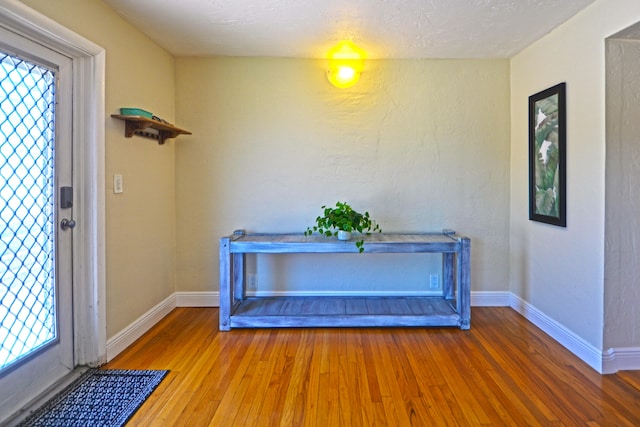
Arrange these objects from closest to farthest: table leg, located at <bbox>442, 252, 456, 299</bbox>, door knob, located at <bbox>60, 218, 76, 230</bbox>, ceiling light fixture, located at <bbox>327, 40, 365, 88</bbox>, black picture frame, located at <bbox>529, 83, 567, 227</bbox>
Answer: door knob, located at <bbox>60, 218, 76, 230</bbox> < black picture frame, located at <bbox>529, 83, 567, 227</bbox> < ceiling light fixture, located at <bbox>327, 40, 365, 88</bbox> < table leg, located at <bbox>442, 252, 456, 299</bbox>

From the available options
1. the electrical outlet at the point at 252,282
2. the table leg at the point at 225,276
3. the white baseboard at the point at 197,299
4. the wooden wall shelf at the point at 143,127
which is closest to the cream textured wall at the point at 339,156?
the electrical outlet at the point at 252,282

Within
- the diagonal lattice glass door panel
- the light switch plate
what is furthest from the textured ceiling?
the light switch plate

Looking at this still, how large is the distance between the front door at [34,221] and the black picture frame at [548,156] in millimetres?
3064

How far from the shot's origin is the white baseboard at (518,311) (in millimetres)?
1988

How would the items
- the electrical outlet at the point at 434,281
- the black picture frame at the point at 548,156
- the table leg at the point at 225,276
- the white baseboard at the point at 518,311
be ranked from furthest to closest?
the electrical outlet at the point at 434,281 → the table leg at the point at 225,276 → the black picture frame at the point at 548,156 → the white baseboard at the point at 518,311

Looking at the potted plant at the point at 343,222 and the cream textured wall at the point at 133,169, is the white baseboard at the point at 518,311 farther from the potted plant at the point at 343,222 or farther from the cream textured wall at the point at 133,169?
the potted plant at the point at 343,222

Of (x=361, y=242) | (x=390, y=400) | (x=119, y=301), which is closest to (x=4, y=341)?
(x=119, y=301)

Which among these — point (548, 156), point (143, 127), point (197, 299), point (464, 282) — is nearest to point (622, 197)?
point (548, 156)

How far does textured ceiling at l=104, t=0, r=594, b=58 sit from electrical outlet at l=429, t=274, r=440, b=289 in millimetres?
1899

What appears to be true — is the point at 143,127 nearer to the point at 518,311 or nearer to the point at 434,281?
the point at 434,281

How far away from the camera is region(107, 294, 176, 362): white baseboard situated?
84.6 inches

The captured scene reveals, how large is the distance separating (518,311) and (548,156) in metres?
1.31

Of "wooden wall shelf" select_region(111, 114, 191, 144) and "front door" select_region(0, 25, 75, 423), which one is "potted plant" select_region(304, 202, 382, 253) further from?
"front door" select_region(0, 25, 75, 423)

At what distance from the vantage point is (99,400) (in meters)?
1.71
